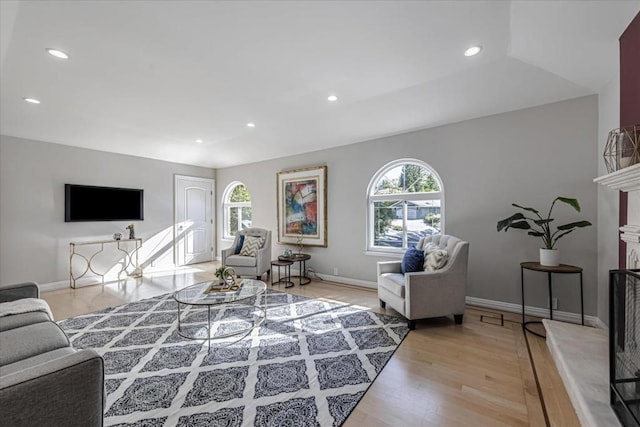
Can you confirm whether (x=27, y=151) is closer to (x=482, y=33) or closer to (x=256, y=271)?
(x=256, y=271)

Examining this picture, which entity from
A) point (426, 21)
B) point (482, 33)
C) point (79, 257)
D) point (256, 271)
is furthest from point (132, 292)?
point (482, 33)

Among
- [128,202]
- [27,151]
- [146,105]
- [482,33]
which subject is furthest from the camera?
[128,202]

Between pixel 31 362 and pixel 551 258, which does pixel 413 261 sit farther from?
A: pixel 31 362

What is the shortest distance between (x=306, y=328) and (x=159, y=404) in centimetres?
143

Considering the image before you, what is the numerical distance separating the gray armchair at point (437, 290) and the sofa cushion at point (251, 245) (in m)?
2.66

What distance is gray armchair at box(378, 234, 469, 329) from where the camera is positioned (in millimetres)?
2791

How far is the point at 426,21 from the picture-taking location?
2043mm

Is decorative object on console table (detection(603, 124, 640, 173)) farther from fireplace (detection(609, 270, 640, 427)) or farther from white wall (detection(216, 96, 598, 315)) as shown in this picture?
white wall (detection(216, 96, 598, 315))

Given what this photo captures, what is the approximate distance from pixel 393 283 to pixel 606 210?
2167mm

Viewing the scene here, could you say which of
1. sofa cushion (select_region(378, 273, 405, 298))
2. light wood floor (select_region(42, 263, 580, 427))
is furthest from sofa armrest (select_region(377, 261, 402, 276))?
light wood floor (select_region(42, 263, 580, 427))

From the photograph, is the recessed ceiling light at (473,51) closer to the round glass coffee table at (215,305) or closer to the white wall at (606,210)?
the white wall at (606,210)

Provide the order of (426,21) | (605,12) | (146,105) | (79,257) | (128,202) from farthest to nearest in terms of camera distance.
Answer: (128,202), (79,257), (146,105), (426,21), (605,12)

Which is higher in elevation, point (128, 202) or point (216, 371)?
point (128, 202)

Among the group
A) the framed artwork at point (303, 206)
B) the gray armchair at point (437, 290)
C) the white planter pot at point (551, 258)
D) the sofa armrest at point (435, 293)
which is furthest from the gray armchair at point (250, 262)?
the white planter pot at point (551, 258)
